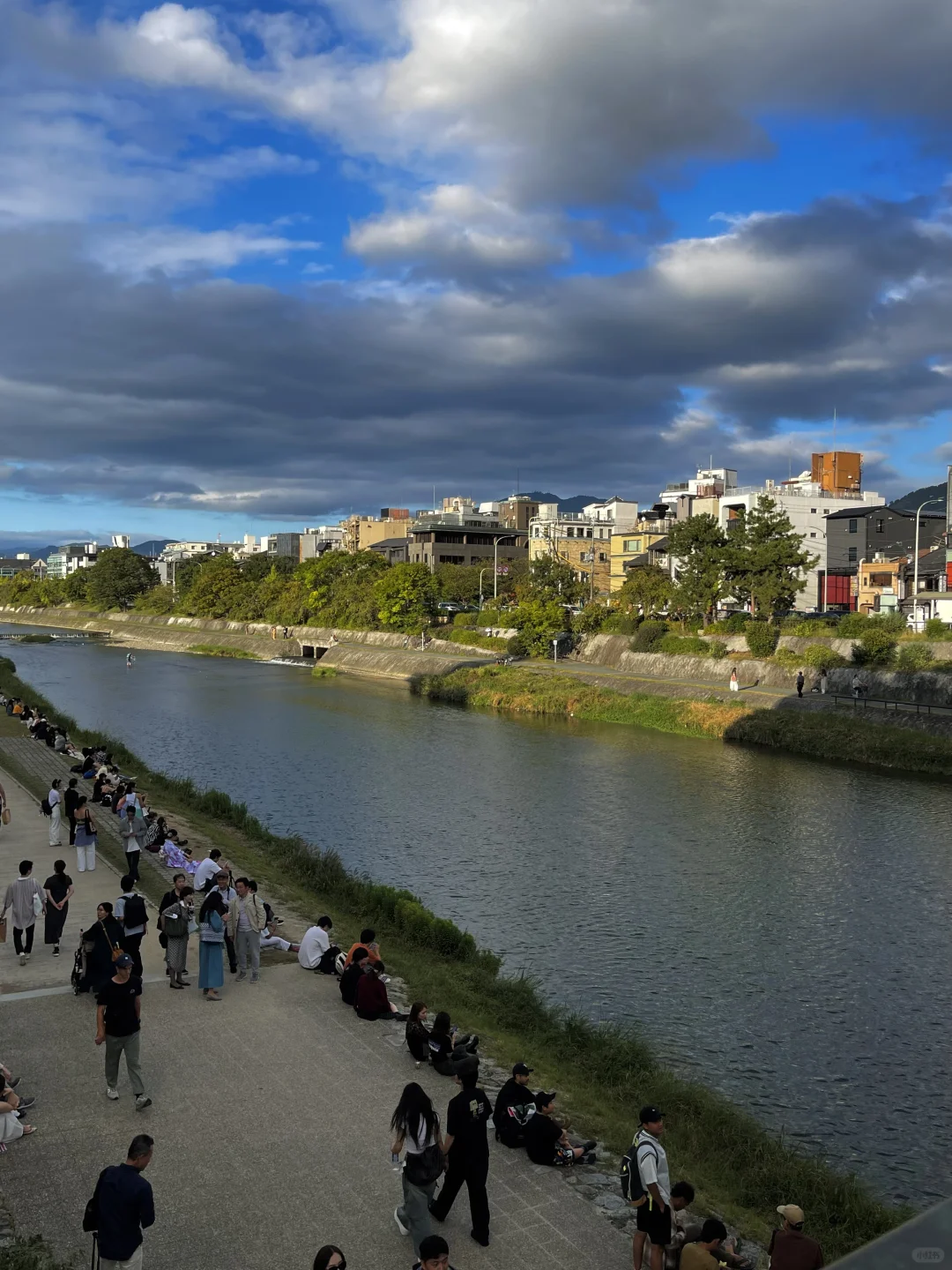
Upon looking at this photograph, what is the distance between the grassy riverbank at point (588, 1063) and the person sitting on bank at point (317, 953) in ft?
4.24

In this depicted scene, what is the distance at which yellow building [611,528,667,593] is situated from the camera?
9500 cm

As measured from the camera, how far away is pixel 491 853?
26.9m

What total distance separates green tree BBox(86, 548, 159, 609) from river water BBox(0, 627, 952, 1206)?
104 m

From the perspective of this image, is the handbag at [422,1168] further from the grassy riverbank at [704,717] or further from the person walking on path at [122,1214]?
the grassy riverbank at [704,717]

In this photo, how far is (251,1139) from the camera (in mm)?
9680

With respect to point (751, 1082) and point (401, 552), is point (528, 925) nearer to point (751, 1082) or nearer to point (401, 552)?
point (751, 1082)

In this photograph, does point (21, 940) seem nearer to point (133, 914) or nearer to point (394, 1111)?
point (133, 914)

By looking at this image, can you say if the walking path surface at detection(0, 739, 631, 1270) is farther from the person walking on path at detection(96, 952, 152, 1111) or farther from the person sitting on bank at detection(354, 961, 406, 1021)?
the person walking on path at detection(96, 952, 152, 1111)

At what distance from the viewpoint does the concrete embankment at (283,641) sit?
7594 cm

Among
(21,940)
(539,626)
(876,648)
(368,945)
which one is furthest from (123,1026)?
(539,626)

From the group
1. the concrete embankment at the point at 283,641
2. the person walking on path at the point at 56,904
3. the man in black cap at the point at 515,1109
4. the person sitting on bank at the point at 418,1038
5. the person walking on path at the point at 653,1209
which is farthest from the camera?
the concrete embankment at the point at 283,641

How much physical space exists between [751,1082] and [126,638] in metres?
114

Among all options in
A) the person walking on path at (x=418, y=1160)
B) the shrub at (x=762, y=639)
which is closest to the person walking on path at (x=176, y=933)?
the person walking on path at (x=418, y=1160)

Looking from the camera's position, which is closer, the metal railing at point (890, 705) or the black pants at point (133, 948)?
the black pants at point (133, 948)
